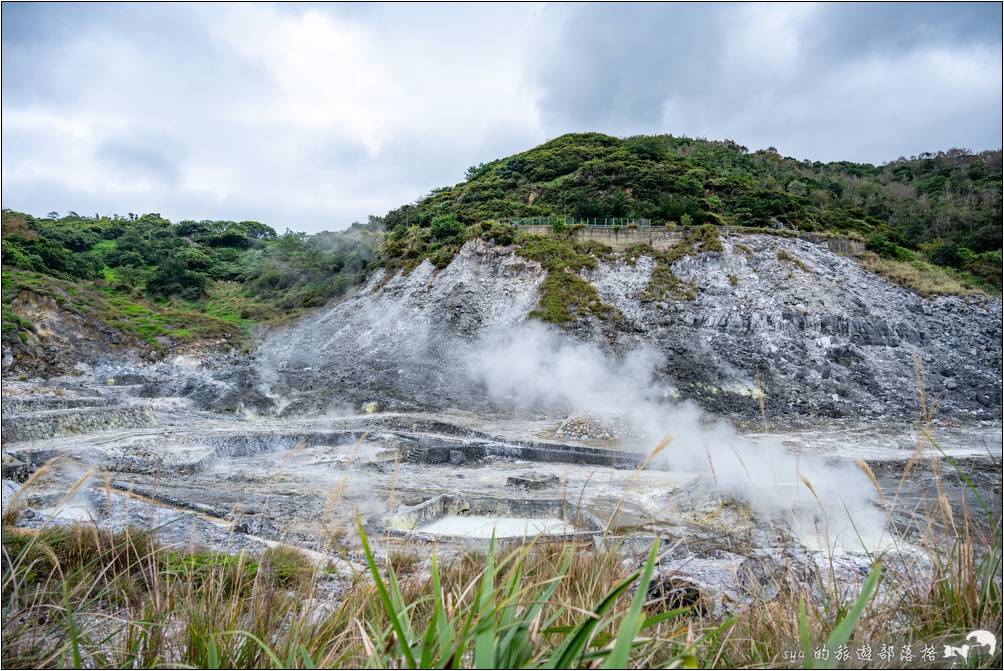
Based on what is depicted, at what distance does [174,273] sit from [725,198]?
119ft

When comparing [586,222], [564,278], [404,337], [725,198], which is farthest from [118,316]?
[725,198]

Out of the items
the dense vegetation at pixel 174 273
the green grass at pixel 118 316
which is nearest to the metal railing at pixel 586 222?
the dense vegetation at pixel 174 273

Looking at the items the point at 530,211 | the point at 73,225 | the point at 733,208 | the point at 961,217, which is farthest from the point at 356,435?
the point at 73,225

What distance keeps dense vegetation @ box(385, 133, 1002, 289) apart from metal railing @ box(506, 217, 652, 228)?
2.23 ft

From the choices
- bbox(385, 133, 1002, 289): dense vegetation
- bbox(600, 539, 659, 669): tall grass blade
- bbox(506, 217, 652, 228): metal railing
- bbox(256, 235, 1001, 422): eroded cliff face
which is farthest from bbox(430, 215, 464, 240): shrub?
bbox(600, 539, 659, 669): tall grass blade

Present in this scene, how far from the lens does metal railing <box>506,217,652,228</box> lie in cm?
3016

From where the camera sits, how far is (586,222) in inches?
1256

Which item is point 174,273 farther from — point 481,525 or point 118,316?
point 481,525

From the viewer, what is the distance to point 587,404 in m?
18.6

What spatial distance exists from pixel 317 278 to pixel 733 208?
2632cm

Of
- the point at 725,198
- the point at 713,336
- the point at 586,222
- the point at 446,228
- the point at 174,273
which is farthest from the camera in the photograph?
the point at 725,198

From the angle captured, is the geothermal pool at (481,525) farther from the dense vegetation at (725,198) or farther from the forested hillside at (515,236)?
the dense vegetation at (725,198)

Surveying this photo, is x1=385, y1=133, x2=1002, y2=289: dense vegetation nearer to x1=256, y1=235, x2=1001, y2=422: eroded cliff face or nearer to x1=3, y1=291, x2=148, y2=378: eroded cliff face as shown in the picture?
x1=256, y1=235, x2=1001, y2=422: eroded cliff face

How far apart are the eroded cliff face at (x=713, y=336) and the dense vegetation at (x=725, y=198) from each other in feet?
13.5
